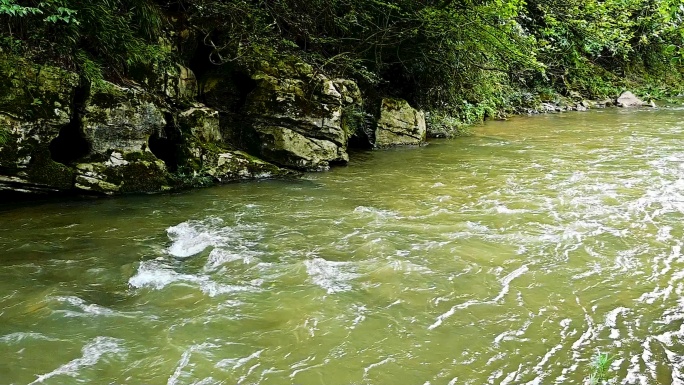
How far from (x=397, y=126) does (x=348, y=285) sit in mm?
7761

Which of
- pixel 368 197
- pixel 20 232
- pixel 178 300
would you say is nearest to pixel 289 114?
pixel 368 197

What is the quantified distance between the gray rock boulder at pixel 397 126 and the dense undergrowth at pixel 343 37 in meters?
0.52

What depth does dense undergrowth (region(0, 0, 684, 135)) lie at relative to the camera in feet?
22.4

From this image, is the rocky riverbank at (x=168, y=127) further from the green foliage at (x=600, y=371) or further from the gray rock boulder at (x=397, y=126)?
the green foliage at (x=600, y=371)

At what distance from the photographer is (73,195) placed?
7.00 metres

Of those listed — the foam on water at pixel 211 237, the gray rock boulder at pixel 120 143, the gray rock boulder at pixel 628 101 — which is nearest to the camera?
the foam on water at pixel 211 237

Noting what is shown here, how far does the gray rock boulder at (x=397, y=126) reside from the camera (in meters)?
11.5

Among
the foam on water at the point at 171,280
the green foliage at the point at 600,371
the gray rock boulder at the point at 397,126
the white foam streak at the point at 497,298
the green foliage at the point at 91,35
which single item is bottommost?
the green foliage at the point at 600,371

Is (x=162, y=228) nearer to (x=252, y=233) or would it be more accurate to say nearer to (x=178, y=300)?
(x=252, y=233)

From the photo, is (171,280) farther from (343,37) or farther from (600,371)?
(343,37)

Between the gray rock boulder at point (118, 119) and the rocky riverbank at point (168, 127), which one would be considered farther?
the gray rock boulder at point (118, 119)

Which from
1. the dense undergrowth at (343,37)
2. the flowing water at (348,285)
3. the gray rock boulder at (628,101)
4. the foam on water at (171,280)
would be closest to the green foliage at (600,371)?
the flowing water at (348,285)

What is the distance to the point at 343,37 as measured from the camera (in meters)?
10.9

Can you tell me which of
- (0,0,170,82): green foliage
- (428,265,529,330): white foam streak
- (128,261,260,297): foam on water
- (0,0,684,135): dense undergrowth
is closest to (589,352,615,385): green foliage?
(428,265,529,330): white foam streak
